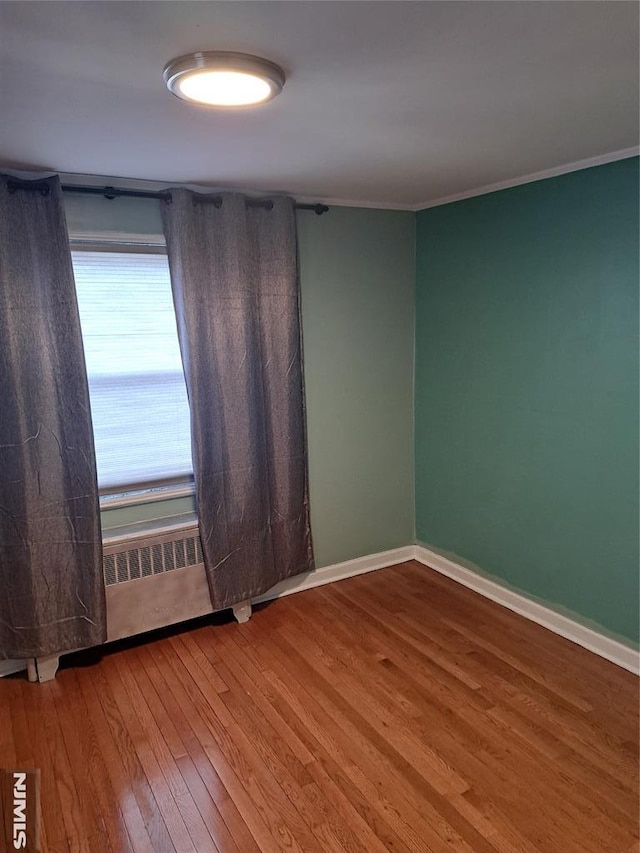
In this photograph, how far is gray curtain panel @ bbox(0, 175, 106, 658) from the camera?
253cm

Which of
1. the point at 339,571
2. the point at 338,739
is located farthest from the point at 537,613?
the point at 338,739

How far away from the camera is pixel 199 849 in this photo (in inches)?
73.8

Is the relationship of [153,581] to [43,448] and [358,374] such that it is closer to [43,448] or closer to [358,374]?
[43,448]

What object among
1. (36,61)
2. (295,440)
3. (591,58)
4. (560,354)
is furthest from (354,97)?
(295,440)

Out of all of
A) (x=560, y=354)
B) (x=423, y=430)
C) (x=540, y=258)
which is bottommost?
(x=423, y=430)

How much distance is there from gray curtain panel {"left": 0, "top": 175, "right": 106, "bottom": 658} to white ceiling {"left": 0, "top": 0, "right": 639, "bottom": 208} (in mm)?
371

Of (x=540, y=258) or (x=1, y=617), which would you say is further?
(x=540, y=258)

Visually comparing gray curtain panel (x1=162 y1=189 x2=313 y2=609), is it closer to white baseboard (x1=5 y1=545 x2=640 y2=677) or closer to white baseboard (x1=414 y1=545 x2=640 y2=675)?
white baseboard (x1=5 y1=545 x2=640 y2=677)

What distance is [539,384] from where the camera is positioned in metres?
3.00

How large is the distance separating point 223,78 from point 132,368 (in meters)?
1.67

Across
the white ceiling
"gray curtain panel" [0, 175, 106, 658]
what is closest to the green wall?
"gray curtain panel" [0, 175, 106, 658]

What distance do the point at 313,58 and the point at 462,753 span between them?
7.65 ft

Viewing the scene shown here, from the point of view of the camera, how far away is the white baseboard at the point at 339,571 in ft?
11.6

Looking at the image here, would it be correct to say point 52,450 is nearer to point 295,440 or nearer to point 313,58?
point 295,440
